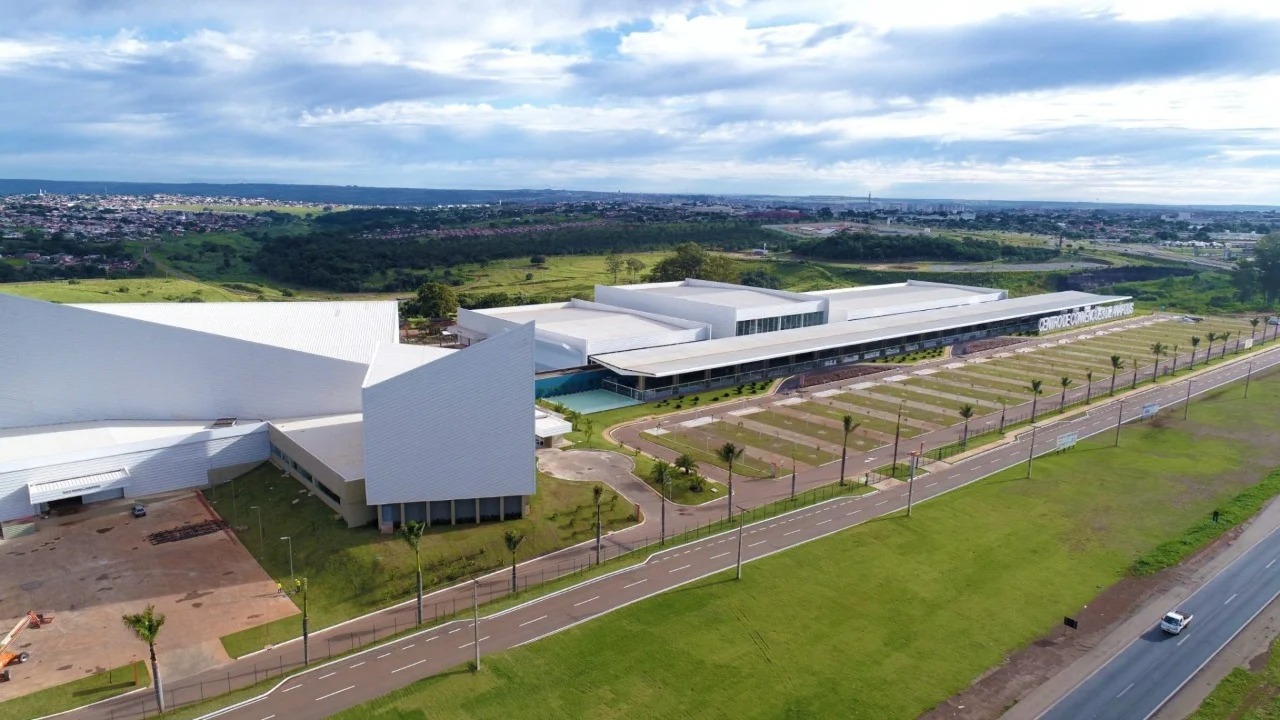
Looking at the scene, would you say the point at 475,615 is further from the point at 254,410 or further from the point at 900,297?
the point at 900,297

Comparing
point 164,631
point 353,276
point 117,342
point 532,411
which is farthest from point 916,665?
point 353,276

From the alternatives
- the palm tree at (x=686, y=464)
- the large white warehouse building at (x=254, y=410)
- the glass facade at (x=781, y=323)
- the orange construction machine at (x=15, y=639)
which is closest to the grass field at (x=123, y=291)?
the large white warehouse building at (x=254, y=410)

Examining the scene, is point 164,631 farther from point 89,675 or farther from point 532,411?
point 532,411

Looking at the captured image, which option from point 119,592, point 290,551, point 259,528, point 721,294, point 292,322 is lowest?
point 119,592

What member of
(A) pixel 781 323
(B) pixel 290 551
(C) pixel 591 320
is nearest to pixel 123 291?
(C) pixel 591 320

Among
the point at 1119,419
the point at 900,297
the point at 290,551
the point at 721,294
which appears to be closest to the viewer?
the point at 290,551

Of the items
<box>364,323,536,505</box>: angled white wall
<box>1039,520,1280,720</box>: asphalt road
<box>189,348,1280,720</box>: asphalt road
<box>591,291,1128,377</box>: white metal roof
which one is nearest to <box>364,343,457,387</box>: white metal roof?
<box>364,323,536,505</box>: angled white wall

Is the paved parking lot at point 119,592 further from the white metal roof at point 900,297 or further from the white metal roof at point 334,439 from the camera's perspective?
the white metal roof at point 900,297

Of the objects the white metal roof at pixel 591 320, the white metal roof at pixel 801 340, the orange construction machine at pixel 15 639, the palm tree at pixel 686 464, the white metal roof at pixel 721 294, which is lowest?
the orange construction machine at pixel 15 639
